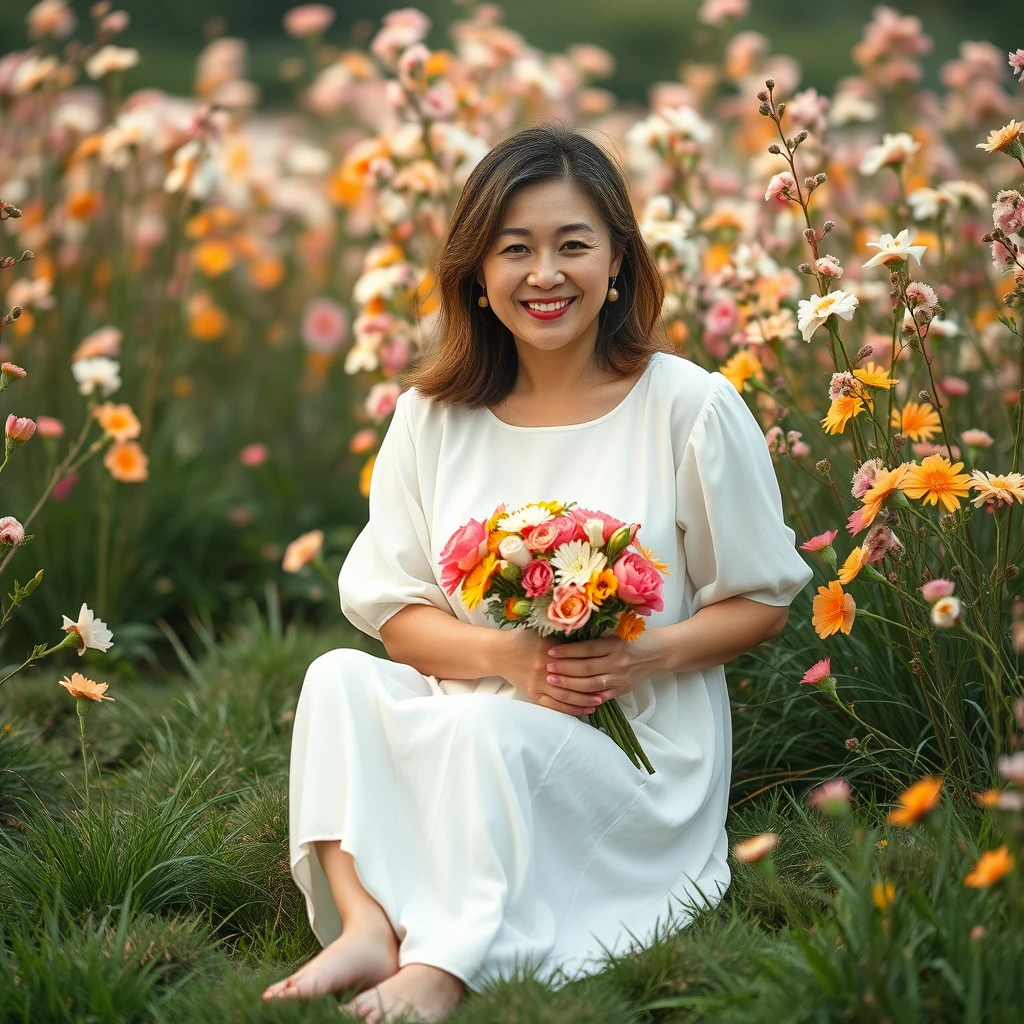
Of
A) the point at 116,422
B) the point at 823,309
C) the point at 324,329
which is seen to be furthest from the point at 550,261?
the point at 324,329

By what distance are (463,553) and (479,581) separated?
62mm

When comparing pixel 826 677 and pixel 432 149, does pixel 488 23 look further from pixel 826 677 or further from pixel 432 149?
pixel 826 677

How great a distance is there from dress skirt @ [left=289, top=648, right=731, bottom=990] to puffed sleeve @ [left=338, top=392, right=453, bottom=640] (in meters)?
0.21

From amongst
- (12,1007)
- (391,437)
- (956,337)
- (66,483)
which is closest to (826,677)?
(391,437)

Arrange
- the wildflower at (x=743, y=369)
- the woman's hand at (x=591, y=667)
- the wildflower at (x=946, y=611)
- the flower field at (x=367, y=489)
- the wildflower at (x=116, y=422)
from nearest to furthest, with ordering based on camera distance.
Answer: the wildflower at (x=946, y=611), the flower field at (x=367, y=489), the woman's hand at (x=591, y=667), the wildflower at (x=743, y=369), the wildflower at (x=116, y=422)

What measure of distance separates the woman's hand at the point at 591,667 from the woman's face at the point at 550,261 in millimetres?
590

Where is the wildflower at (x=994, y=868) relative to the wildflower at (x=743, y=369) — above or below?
below

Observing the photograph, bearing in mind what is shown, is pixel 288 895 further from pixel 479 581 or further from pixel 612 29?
pixel 612 29

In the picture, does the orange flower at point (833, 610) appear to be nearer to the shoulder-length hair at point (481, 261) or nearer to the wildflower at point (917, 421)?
the wildflower at point (917, 421)

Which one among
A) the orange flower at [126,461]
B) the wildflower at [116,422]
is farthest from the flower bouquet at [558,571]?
the orange flower at [126,461]

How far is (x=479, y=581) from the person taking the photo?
2.07 meters

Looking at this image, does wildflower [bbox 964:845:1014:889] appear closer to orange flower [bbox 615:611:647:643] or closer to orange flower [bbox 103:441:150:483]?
orange flower [bbox 615:611:647:643]

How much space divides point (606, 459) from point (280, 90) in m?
7.70

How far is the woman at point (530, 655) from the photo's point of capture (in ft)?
6.60
